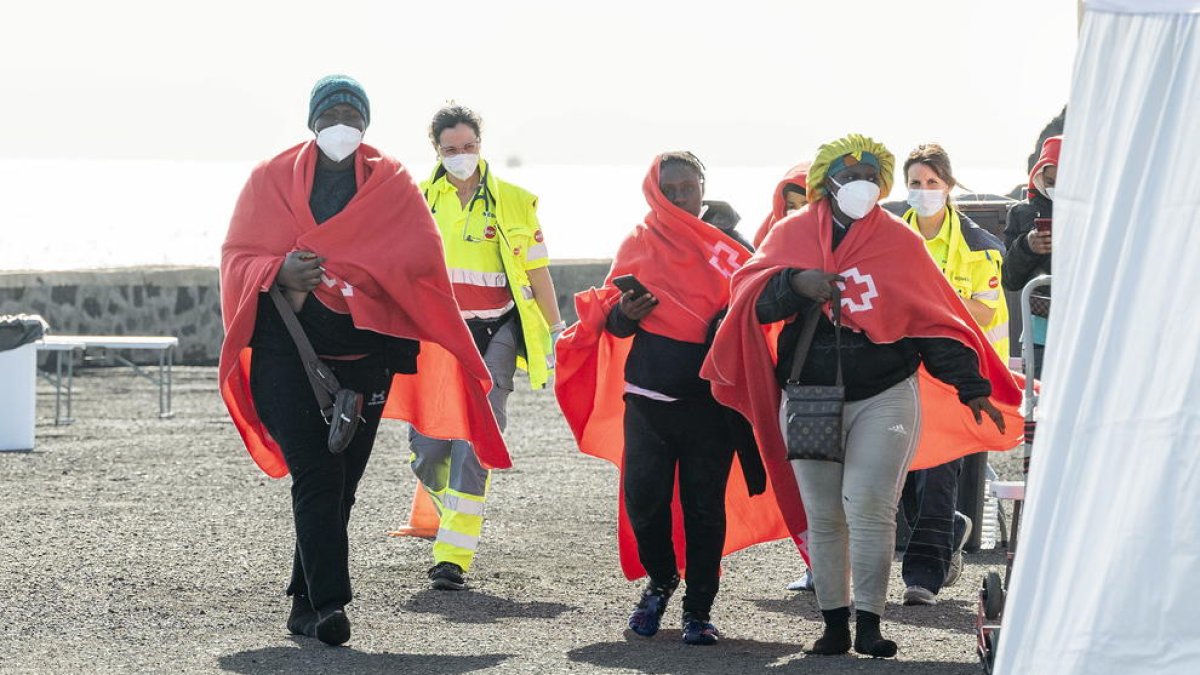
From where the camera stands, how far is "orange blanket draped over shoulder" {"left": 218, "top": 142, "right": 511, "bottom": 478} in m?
7.70

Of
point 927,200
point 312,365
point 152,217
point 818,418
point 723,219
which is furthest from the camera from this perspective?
point 152,217

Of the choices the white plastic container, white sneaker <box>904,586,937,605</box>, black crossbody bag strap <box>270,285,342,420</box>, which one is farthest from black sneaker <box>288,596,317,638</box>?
the white plastic container

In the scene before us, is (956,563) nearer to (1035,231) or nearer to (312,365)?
(1035,231)

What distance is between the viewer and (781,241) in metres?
7.47

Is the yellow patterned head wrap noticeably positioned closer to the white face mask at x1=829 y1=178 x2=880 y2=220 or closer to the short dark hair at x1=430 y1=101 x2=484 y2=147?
the white face mask at x1=829 y1=178 x2=880 y2=220

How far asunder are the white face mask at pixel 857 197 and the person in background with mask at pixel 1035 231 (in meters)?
0.63

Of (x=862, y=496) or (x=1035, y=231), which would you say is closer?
(x=862, y=496)

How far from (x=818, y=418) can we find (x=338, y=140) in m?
1.97

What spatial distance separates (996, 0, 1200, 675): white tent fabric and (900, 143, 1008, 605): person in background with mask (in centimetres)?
368

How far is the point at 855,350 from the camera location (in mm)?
7305

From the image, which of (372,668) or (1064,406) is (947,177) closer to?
(372,668)

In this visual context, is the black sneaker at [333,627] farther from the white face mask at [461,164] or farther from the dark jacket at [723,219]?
the white face mask at [461,164]

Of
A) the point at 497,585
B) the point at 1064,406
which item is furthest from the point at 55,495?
the point at 1064,406

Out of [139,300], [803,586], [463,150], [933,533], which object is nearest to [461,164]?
[463,150]
